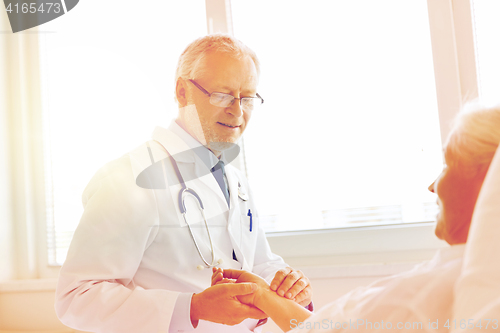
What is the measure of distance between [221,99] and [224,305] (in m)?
0.74

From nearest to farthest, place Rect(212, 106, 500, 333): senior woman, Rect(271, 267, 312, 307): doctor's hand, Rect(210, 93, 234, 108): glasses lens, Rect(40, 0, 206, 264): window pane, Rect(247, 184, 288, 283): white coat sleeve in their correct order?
Rect(212, 106, 500, 333): senior woman → Rect(271, 267, 312, 307): doctor's hand → Rect(210, 93, 234, 108): glasses lens → Rect(247, 184, 288, 283): white coat sleeve → Rect(40, 0, 206, 264): window pane

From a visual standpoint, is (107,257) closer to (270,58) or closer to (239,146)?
(239,146)

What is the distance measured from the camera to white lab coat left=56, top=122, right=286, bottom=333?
1.08 meters

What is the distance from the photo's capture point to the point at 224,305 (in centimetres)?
102

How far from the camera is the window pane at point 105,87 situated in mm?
2205

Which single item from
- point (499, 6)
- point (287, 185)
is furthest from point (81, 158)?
point (499, 6)

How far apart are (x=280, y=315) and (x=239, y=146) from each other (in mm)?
1215

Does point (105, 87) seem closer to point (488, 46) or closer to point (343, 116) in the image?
point (343, 116)

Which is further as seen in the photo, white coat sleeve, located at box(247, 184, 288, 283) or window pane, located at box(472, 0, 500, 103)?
window pane, located at box(472, 0, 500, 103)

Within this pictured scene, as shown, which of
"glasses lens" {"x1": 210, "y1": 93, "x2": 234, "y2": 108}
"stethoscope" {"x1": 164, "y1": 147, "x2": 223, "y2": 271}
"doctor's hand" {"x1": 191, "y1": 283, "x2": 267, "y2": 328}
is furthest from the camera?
"glasses lens" {"x1": 210, "y1": 93, "x2": 234, "y2": 108}

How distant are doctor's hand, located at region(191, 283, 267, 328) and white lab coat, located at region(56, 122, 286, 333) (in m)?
0.08

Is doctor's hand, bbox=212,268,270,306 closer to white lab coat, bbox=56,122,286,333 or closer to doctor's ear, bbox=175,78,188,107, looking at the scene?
white lab coat, bbox=56,122,286,333

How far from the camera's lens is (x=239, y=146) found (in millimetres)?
2088

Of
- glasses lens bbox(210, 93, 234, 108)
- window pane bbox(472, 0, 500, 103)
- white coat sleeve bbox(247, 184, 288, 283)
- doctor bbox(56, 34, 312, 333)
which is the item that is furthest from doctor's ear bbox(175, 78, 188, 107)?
window pane bbox(472, 0, 500, 103)
